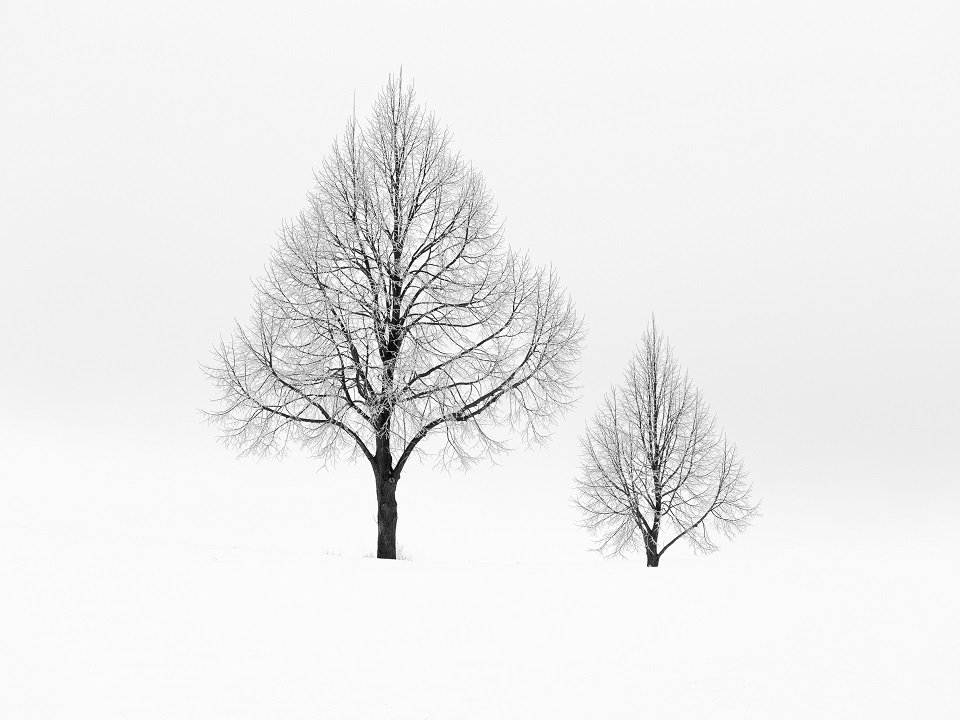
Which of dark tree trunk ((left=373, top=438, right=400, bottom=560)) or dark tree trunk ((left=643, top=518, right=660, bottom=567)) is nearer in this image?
dark tree trunk ((left=373, top=438, right=400, bottom=560))

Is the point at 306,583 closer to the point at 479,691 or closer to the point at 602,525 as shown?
the point at 479,691

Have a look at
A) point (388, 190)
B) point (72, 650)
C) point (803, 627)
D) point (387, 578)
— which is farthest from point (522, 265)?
point (72, 650)

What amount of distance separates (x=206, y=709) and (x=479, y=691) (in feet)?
9.61

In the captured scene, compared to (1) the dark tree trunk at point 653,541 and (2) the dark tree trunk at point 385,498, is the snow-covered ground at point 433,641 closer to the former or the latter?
(2) the dark tree trunk at point 385,498

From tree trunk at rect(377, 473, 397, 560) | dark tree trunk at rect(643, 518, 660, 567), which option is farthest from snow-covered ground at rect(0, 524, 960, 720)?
dark tree trunk at rect(643, 518, 660, 567)

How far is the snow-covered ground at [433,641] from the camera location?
697 cm

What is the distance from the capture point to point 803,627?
10.4 m

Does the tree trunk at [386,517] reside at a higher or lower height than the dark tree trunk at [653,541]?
higher

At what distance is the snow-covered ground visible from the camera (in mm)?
6973

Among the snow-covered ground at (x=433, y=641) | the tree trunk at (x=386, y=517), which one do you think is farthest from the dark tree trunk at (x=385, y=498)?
the snow-covered ground at (x=433, y=641)

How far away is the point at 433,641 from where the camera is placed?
8.94m

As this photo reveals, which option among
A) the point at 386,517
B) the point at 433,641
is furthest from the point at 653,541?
the point at 433,641

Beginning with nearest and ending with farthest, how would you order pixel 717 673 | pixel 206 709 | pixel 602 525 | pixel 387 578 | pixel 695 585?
pixel 206 709, pixel 717 673, pixel 387 578, pixel 695 585, pixel 602 525

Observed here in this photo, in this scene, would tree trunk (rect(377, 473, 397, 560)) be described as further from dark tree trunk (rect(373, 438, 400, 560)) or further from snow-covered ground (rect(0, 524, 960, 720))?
snow-covered ground (rect(0, 524, 960, 720))
